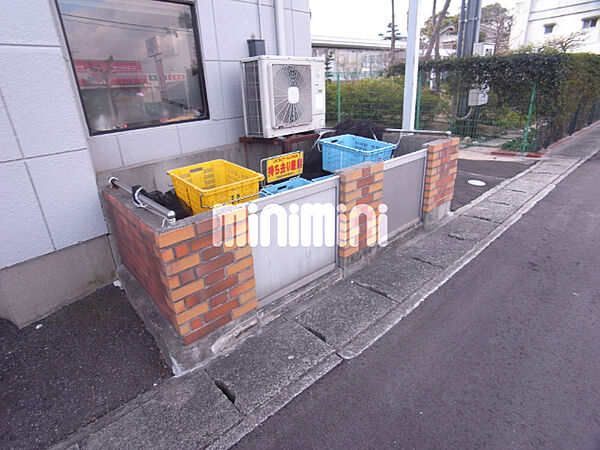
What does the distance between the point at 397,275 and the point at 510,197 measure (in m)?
3.22

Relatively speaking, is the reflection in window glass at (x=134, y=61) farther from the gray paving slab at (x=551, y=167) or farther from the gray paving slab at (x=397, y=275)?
the gray paving slab at (x=551, y=167)

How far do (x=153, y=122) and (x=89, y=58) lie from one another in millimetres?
821

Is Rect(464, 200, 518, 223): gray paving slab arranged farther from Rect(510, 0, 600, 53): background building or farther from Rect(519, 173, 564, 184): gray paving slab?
Rect(510, 0, 600, 53): background building

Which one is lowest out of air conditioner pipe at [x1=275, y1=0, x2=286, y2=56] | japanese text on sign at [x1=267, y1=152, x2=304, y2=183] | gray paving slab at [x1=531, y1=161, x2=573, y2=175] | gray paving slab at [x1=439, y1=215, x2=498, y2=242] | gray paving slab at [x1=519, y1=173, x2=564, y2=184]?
gray paving slab at [x1=439, y1=215, x2=498, y2=242]

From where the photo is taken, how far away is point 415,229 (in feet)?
13.9

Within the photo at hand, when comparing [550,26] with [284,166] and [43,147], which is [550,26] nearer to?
[284,166]

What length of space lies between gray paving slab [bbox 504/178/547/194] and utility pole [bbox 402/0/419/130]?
80.0 inches

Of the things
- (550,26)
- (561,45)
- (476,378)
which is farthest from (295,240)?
(550,26)

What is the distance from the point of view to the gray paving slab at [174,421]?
1.93 meters

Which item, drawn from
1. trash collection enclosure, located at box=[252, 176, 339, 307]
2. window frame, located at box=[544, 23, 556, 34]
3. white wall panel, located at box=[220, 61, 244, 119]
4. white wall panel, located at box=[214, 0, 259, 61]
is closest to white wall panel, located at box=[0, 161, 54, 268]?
trash collection enclosure, located at box=[252, 176, 339, 307]

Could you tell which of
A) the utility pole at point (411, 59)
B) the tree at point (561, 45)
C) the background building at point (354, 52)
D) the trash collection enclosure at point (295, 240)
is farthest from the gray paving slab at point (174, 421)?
the background building at point (354, 52)

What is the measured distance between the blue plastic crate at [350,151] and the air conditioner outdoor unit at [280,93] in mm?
590

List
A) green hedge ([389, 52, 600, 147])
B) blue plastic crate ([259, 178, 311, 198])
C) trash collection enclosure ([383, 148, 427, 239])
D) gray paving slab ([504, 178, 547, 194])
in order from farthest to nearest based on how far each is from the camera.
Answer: green hedge ([389, 52, 600, 147]) < gray paving slab ([504, 178, 547, 194]) < trash collection enclosure ([383, 148, 427, 239]) < blue plastic crate ([259, 178, 311, 198])

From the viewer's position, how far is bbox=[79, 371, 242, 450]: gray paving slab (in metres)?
1.93
